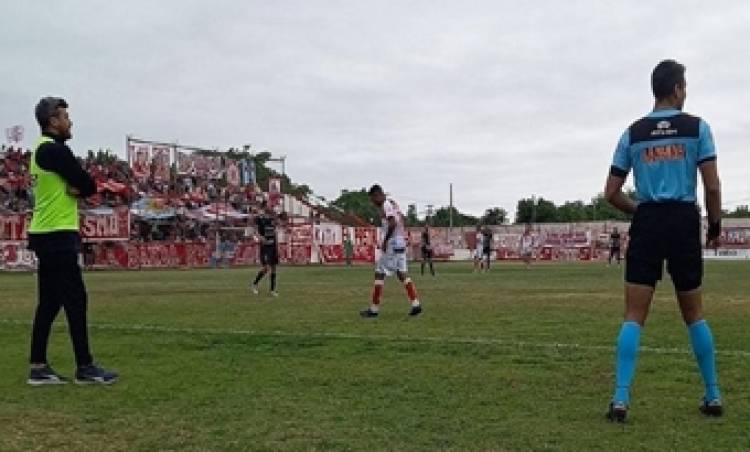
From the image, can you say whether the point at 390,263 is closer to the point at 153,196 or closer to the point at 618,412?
the point at 618,412

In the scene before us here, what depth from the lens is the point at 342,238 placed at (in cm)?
5281

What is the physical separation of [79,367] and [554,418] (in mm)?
3610

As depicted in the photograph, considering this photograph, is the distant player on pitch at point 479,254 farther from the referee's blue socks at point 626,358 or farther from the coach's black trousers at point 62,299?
the referee's blue socks at point 626,358

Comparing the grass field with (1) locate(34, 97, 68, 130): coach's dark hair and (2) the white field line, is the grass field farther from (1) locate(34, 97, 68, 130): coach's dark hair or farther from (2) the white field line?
(1) locate(34, 97, 68, 130): coach's dark hair

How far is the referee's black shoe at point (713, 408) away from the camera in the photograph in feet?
16.9

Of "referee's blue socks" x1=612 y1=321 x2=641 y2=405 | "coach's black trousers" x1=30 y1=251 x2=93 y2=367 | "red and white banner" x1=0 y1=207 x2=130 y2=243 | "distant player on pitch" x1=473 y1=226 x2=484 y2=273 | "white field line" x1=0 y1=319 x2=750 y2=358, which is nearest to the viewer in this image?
"referee's blue socks" x1=612 y1=321 x2=641 y2=405

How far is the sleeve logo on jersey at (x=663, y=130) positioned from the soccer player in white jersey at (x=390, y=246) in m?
7.43

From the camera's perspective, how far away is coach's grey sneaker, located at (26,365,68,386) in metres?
6.54

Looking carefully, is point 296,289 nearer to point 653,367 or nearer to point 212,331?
point 212,331

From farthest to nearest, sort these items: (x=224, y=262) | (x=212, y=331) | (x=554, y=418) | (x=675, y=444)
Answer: (x=224, y=262)
(x=212, y=331)
(x=554, y=418)
(x=675, y=444)

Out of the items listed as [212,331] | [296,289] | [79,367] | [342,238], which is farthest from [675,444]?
[342,238]

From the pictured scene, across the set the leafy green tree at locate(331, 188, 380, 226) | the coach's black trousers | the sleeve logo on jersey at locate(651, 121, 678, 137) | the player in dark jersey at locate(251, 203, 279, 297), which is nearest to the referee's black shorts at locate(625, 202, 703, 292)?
the sleeve logo on jersey at locate(651, 121, 678, 137)

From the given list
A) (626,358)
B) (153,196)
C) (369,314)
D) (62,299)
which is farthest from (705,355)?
(153,196)

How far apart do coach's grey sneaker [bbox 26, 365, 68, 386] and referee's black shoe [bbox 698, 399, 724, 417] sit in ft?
14.9
